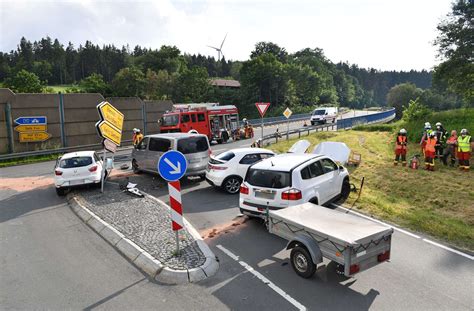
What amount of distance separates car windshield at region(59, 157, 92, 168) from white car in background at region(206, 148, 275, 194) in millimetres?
4353

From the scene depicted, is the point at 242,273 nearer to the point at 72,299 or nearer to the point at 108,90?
the point at 72,299

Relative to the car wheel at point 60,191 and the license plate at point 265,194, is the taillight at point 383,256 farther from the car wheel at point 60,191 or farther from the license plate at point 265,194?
the car wheel at point 60,191

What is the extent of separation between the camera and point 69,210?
1052 centimetres

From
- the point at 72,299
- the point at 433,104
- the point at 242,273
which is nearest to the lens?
the point at 72,299

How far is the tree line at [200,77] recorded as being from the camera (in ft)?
216

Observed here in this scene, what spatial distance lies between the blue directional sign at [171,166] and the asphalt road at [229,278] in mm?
1873

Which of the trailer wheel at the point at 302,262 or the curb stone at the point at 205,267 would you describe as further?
the curb stone at the point at 205,267

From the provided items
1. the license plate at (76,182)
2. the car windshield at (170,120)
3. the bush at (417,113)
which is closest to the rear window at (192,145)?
the license plate at (76,182)

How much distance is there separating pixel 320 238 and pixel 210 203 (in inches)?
221

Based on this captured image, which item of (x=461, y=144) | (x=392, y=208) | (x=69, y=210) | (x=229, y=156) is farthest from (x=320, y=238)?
(x=461, y=144)

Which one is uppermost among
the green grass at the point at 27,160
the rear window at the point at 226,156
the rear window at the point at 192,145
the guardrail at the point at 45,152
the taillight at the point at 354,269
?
the rear window at the point at 192,145

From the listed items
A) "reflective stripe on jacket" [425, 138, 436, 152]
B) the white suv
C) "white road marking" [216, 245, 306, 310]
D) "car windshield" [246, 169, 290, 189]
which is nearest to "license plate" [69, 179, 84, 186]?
the white suv

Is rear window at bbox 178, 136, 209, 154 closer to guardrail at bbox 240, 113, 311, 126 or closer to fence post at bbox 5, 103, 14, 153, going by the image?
fence post at bbox 5, 103, 14, 153

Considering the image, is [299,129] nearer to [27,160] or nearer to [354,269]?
[27,160]
